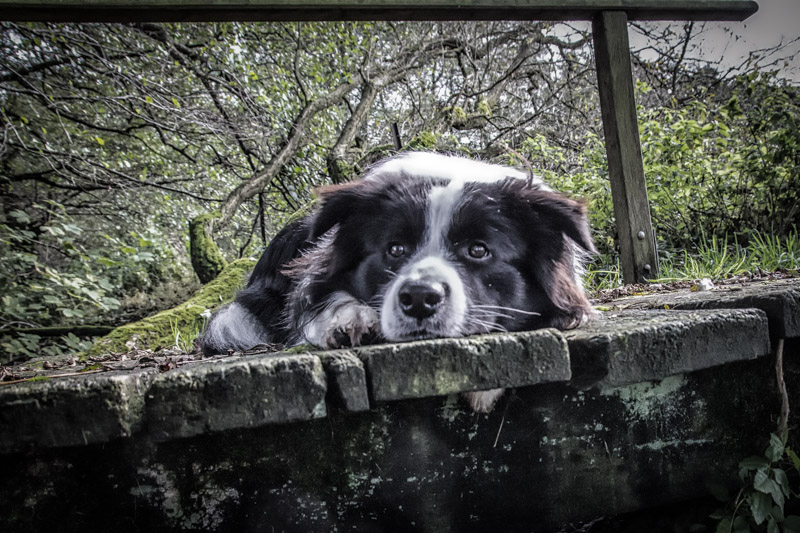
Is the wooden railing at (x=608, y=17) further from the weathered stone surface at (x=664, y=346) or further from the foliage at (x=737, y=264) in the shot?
the weathered stone surface at (x=664, y=346)

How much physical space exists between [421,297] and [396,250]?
300 millimetres

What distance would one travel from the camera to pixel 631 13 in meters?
3.53

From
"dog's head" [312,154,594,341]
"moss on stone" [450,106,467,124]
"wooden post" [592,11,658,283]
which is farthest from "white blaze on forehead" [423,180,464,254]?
"moss on stone" [450,106,467,124]

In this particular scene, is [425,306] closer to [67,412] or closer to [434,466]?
[434,466]

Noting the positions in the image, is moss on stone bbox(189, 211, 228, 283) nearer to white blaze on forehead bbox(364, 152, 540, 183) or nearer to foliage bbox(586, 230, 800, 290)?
white blaze on forehead bbox(364, 152, 540, 183)

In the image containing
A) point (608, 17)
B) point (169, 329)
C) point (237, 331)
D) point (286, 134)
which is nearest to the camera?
point (237, 331)

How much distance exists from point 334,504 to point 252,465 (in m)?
0.27

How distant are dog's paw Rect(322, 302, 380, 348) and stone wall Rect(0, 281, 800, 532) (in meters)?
0.29

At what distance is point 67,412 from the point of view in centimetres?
126

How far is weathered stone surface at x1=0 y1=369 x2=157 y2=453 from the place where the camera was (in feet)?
4.06

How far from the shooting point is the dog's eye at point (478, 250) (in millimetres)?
1825

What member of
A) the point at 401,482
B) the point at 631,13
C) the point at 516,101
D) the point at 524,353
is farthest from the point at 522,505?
the point at 516,101

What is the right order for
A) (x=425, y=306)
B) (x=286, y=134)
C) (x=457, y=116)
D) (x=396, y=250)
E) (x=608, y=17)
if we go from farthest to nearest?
1. (x=286, y=134)
2. (x=457, y=116)
3. (x=608, y=17)
4. (x=396, y=250)
5. (x=425, y=306)

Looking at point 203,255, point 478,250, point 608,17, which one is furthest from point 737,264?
point 203,255
